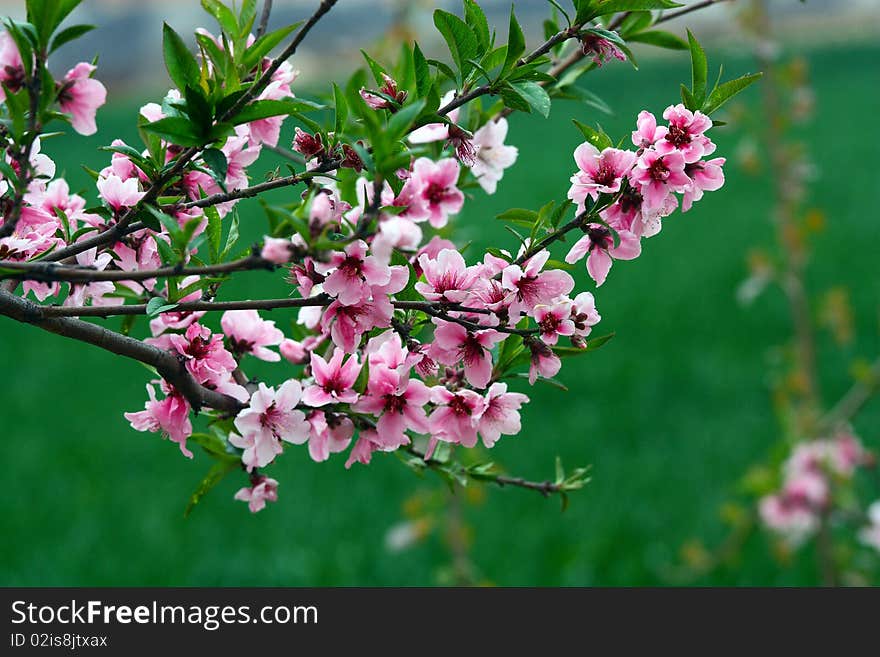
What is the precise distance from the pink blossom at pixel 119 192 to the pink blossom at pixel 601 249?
386mm

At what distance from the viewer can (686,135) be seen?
2.53 feet

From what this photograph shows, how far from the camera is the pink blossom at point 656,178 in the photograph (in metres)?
0.75

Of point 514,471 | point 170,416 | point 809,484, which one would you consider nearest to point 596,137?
point 170,416

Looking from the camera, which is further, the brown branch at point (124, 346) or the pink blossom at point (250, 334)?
the pink blossom at point (250, 334)

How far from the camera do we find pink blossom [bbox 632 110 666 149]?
77 cm

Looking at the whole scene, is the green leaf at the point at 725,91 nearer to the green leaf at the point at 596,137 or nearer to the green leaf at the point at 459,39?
the green leaf at the point at 596,137

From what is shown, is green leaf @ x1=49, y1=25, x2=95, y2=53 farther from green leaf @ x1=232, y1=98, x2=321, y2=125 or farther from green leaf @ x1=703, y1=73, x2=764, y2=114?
green leaf @ x1=703, y1=73, x2=764, y2=114

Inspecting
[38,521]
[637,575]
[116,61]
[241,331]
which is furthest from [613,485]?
[116,61]

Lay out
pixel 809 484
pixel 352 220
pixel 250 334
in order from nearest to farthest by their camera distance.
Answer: pixel 352 220 → pixel 250 334 → pixel 809 484

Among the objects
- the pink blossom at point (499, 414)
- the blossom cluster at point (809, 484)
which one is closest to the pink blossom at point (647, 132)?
the pink blossom at point (499, 414)

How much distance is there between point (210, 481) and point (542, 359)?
353mm

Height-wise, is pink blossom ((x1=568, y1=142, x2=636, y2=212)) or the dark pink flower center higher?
pink blossom ((x1=568, y1=142, x2=636, y2=212))

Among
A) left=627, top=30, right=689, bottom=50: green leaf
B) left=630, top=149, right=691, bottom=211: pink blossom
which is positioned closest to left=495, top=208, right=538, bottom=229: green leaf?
left=630, top=149, right=691, bottom=211: pink blossom

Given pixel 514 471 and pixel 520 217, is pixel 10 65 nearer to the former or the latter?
pixel 520 217
